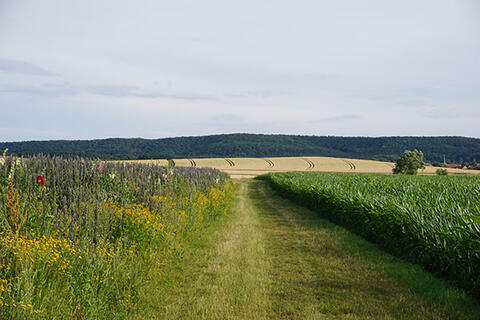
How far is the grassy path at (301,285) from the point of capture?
17.5 ft

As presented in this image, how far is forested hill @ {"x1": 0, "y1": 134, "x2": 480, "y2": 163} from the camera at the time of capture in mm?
106938

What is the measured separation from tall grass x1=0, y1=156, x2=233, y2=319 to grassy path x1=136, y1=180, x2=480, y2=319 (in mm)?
655

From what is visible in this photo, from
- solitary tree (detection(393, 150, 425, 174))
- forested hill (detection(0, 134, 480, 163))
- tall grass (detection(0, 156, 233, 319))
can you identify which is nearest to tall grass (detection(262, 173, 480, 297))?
tall grass (detection(0, 156, 233, 319))

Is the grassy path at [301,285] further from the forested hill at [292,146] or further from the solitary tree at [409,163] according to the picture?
the forested hill at [292,146]

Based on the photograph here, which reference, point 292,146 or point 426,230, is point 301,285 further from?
point 292,146

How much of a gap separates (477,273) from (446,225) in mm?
1342

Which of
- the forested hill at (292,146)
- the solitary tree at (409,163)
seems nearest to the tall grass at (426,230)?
the solitary tree at (409,163)

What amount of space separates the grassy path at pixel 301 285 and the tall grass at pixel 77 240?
66 centimetres

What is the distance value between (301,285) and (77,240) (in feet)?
12.9

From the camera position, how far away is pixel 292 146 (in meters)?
126

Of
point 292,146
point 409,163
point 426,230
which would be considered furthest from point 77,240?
point 292,146

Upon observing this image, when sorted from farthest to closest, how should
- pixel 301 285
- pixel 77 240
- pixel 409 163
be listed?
pixel 409 163 → pixel 301 285 → pixel 77 240

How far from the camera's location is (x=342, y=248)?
939 centimetres

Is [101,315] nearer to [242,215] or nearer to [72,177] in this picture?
[72,177]
